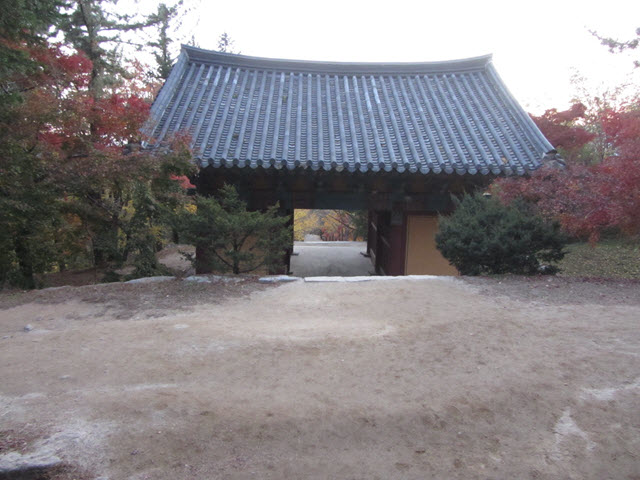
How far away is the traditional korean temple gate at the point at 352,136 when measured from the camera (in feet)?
24.5

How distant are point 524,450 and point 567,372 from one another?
111cm

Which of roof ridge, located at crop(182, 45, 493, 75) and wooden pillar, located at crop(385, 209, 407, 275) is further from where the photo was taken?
roof ridge, located at crop(182, 45, 493, 75)

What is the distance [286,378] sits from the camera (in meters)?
3.11

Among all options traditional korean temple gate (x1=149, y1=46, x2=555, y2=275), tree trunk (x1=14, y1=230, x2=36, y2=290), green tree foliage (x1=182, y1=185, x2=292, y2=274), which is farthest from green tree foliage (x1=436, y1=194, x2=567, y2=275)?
tree trunk (x1=14, y1=230, x2=36, y2=290)

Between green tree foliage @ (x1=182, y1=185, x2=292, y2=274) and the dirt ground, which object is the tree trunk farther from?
green tree foliage @ (x1=182, y1=185, x2=292, y2=274)

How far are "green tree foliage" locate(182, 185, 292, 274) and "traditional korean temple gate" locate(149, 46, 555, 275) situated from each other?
1.27 meters

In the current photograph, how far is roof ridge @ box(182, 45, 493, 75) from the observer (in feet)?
33.1

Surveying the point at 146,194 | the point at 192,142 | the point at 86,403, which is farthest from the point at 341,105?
the point at 86,403

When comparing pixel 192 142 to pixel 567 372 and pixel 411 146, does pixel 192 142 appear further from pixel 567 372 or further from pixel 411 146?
pixel 567 372

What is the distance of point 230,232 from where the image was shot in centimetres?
609

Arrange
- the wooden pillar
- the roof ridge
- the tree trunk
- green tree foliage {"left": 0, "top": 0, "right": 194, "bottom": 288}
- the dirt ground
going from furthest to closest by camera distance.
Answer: the roof ridge
the wooden pillar
the tree trunk
green tree foliage {"left": 0, "top": 0, "right": 194, "bottom": 288}
the dirt ground

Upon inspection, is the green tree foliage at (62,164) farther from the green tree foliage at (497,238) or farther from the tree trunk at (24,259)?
the green tree foliage at (497,238)

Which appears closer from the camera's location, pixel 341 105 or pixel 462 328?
pixel 462 328

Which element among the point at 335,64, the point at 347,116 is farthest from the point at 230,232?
the point at 335,64
